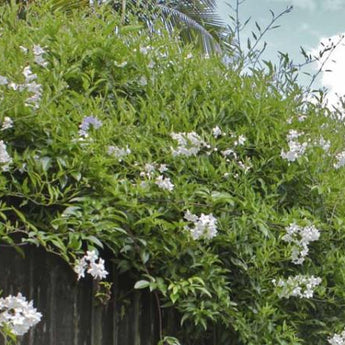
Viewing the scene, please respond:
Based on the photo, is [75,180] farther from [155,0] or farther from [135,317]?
[155,0]

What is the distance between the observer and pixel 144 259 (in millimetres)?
2691

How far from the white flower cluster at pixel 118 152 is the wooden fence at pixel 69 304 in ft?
1.53

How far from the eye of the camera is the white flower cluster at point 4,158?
2375 mm

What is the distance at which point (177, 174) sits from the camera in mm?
2984

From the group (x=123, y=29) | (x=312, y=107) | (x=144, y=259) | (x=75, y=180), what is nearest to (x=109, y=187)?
(x=75, y=180)

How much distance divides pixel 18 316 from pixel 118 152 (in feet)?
2.82

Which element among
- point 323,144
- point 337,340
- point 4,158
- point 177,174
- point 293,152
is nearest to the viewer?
point 4,158

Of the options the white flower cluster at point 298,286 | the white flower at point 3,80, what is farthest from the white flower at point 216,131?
the white flower at point 3,80

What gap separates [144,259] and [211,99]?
1026 mm

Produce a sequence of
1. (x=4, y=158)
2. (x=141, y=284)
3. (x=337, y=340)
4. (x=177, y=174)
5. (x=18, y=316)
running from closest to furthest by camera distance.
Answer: (x=18, y=316), (x=4, y=158), (x=141, y=284), (x=177, y=174), (x=337, y=340)

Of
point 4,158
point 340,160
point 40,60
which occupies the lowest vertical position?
point 4,158

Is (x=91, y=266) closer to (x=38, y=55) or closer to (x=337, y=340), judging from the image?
(x=38, y=55)

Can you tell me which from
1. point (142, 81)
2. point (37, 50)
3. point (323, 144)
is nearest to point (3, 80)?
point (37, 50)

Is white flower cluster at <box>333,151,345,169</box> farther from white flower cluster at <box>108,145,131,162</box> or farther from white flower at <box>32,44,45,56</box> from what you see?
white flower at <box>32,44,45,56</box>
